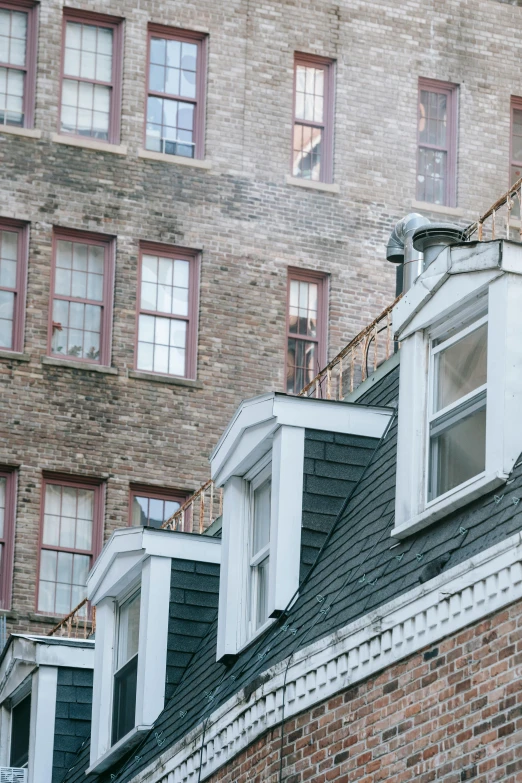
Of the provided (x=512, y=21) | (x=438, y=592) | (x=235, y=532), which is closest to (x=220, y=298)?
(x=512, y=21)

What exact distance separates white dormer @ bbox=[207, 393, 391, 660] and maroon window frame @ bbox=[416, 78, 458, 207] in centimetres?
2111

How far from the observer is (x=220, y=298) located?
34969mm

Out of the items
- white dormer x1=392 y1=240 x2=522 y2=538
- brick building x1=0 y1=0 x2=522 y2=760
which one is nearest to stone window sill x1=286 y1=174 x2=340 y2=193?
brick building x1=0 y1=0 x2=522 y2=760

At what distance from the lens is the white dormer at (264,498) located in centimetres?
1549

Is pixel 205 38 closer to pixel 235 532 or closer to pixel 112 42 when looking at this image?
pixel 112 42

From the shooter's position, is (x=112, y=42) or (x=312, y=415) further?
(x=112, y=42)

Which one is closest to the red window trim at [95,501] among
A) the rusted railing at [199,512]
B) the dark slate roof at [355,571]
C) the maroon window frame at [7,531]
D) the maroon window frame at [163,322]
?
the maroon window frame at [7,531]

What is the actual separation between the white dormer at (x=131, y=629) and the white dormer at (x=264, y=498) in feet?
5.23

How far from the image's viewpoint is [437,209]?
37125 millimetres

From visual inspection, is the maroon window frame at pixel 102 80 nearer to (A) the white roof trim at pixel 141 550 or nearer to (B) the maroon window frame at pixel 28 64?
(B) the maroon window frame at pixel 28 64

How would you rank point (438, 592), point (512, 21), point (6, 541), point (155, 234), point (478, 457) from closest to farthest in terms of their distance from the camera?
point (438, 592) < point (478, 457) < point (6, 541) < point (155, 234) < point (512, 21)

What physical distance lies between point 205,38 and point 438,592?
25807 millimetres

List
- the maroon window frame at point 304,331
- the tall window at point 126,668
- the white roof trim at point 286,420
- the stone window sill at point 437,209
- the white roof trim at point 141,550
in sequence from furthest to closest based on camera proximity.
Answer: the stone window sill at point 437,209 < the maroon window frame at point 304,331 < the tall window at point 126,668 < the white roof trim at point 141,550 < the white roof trim at point 286,420

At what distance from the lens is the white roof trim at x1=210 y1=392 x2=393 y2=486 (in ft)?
51.8
